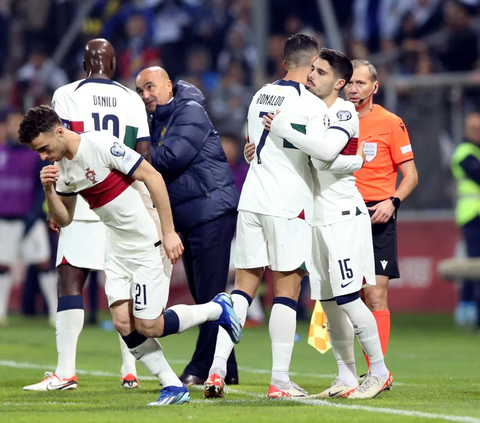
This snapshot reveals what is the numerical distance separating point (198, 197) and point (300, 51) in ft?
4.82

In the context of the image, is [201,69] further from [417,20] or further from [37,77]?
[417,20]

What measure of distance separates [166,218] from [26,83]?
13.5 m

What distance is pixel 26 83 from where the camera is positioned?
61.7 feet

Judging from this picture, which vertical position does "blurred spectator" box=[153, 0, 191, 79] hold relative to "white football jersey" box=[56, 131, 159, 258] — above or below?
above

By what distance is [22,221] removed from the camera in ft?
47.9

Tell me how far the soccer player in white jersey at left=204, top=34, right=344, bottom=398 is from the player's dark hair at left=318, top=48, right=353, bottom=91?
97mm

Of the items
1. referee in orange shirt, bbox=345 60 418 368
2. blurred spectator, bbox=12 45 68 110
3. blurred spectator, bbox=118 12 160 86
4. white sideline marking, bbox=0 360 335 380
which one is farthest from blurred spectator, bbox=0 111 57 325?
referee in orange shirt, bbox=345 60 418 368

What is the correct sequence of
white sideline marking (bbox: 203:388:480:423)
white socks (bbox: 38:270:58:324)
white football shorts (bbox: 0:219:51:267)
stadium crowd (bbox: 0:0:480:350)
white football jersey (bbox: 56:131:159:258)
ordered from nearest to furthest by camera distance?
white sideline marking (bbox: 203:388:480:423) < white football jersey (bbox: 56:131:159:258) < white socks (bbox: 38:270:58:324) < white football shorts (bbox: 0:219:51:267) < stadium crowd (bbox: 0:0:480:350)

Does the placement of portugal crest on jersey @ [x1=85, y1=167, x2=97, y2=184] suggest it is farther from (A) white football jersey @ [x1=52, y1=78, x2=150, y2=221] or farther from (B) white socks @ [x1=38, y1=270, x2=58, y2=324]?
(B) white socks @ [x1=38, y1=270, x2=58, y2=324]

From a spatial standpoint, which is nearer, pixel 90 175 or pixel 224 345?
pixel 90 175

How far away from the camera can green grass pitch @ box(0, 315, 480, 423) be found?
5.63 m

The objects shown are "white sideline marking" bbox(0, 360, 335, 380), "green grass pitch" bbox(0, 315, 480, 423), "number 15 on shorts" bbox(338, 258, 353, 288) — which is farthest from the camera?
"white sideline marking" bbox(0, 360, 335, 380)

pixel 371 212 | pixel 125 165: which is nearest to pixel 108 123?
pixel 125 165

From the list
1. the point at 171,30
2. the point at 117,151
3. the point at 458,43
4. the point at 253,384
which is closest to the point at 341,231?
the point at 117,151
